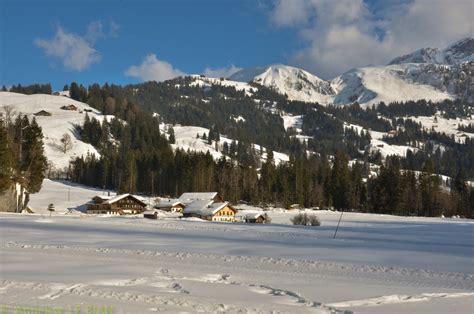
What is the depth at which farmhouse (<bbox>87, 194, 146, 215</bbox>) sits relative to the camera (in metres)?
87.7

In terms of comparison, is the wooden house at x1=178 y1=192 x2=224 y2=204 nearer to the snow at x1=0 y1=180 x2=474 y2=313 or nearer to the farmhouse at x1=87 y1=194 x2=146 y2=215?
the farmhouse at x1=87 y1=194 x2=146 y2=215

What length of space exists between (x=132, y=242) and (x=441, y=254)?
1686cm

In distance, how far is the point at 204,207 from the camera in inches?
3115

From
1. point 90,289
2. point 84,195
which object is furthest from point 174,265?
point 84,195

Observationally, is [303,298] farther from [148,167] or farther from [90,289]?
[148,167]

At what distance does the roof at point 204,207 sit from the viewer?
77294 millimetres

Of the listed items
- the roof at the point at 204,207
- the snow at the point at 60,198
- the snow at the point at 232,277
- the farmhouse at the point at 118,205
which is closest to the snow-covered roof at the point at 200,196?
the roof at the point at 204,207

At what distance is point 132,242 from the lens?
85.0 ft

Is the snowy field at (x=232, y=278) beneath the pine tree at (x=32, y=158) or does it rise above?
beneath

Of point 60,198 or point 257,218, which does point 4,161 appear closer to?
point 257,218

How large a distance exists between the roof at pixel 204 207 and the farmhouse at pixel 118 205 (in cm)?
1294

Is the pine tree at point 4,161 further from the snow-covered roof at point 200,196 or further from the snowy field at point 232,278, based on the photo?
the snow-covered roof at point 200,196

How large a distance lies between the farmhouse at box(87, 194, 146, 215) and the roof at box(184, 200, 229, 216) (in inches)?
510

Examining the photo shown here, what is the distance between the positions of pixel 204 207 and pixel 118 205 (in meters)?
20.1
